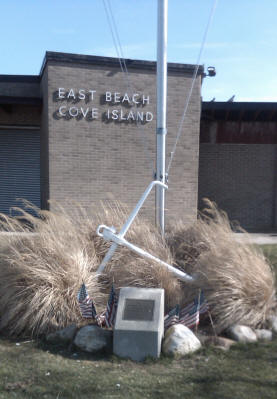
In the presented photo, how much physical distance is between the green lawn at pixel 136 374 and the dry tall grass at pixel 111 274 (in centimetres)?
47

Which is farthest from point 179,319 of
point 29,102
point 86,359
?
point 29,102

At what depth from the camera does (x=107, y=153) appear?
43.4 ft

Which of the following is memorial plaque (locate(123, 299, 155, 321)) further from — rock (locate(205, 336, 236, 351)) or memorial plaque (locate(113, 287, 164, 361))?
rock (locate(205, 336, 236, 351))

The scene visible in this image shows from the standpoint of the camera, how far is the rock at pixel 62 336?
507cm

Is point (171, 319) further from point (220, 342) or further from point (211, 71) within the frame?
point (211, 71)

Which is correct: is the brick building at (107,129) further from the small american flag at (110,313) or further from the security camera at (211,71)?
the small american flag at (110,313)

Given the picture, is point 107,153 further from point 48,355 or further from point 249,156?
point 48,355

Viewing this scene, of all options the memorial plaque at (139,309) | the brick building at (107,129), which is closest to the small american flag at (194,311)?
the memorial plaque at (139,309)

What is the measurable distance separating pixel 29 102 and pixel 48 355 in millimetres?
10541

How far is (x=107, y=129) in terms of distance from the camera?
520 inches

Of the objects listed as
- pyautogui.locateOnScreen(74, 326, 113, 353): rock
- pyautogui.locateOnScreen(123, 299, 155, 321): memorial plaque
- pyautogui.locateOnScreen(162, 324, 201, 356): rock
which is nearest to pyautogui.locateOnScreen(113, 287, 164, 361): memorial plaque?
pyautogui.locateOnScreen(123, 299, 155, 321): memorial plaque

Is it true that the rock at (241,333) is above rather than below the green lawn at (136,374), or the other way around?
above

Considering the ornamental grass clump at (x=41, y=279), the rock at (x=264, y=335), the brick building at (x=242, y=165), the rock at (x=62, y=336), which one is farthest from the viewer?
the brick building at (x=242, y=165)

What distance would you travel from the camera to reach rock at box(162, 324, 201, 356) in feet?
15.6
